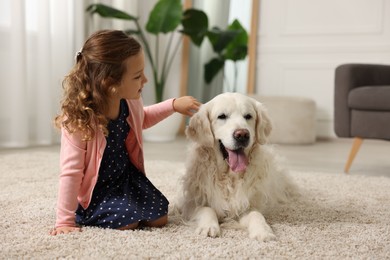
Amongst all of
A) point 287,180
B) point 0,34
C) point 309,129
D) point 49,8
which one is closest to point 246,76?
point 309,129

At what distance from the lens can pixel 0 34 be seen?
3879 millimetres

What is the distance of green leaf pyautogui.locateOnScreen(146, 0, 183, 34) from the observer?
15.8 feet

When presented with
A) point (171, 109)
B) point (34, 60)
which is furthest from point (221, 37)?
point (171, 109)

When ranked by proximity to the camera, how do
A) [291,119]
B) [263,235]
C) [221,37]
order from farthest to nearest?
[221,37] < [291,119] < [263,235]

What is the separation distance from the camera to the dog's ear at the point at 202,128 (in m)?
1.84

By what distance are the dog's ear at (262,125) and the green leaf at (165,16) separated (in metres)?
3.18

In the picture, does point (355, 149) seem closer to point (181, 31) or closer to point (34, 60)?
point (181, 31)

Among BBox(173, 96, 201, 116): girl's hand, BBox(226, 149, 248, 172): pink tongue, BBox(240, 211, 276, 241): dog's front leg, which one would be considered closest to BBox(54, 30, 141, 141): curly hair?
BBox(173, 96, 201, 116): girl's hand

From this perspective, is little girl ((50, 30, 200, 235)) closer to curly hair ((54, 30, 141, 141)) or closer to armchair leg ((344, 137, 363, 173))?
curly hair ((54, 30, 141, 141))

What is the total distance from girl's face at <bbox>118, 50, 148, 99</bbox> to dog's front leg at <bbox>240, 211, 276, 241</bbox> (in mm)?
684

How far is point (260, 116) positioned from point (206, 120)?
0.25 m

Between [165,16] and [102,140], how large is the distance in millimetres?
3374

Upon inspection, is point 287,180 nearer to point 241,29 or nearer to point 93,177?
point 93,177

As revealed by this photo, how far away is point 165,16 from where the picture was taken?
15.9 feet
